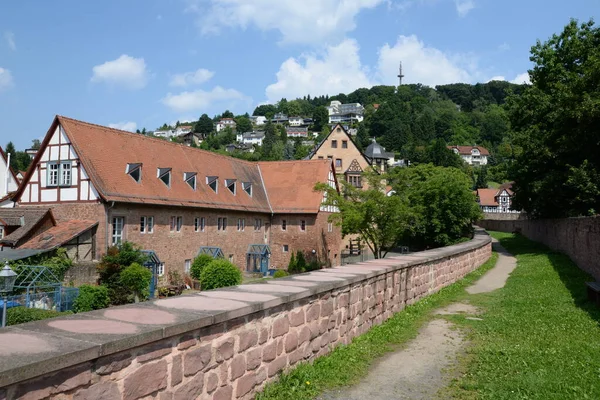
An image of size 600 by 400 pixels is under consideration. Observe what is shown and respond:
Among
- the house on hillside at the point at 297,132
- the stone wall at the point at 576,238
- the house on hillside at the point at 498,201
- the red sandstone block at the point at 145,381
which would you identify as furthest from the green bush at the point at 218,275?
the house on hillside at the point at 297,132

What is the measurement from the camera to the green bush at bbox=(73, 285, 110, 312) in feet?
71.6

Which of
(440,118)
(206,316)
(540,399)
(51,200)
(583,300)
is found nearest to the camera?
(206,316)

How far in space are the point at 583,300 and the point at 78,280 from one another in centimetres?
2122

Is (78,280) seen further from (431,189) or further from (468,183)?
(468,183)

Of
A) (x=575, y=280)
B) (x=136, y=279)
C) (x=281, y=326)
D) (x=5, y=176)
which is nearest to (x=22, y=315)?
(x=136, y=279)

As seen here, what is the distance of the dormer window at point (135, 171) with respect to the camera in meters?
28.8

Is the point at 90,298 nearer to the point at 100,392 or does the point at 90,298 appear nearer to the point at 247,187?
the point at 247,187

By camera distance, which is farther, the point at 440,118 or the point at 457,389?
the point at 440,118

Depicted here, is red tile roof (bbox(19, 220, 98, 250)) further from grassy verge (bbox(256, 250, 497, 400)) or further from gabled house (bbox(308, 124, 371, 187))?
gabled house (bbox(308, 124, 371, 187))

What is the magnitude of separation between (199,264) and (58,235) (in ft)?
26.2

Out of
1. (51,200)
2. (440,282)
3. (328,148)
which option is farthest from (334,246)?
(440,282)

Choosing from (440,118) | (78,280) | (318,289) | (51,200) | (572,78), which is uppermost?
(440,118)

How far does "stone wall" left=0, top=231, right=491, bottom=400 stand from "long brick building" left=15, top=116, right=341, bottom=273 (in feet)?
72.3

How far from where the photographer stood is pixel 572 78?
24984 millimetres
